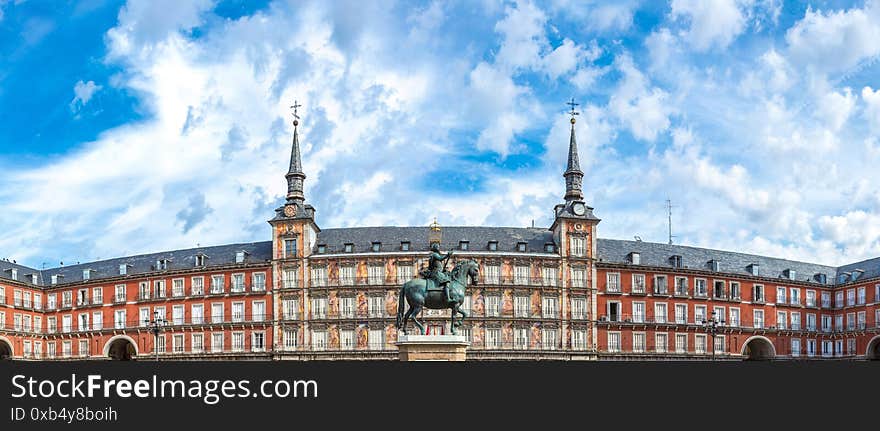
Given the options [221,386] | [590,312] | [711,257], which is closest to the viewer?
[221,386]

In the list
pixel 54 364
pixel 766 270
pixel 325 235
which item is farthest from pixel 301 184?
pixel 54 364

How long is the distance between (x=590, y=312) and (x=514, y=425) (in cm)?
6628

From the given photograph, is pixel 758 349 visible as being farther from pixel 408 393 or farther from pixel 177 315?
pixel 408 393

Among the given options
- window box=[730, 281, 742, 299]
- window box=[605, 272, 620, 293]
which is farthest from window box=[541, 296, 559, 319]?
window box=[730, 281, 742, 299]

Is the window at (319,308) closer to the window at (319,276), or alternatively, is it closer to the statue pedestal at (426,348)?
the window at (319,276)

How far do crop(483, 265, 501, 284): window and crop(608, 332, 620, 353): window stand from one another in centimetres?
1248

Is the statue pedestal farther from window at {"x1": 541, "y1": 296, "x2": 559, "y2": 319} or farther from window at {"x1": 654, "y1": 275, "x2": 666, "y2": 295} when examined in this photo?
window at {"x1": 654, "y1": 275, "x2": 666, "y2": 295}

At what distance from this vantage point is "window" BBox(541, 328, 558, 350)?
3447 inches

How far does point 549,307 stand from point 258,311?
2835cm

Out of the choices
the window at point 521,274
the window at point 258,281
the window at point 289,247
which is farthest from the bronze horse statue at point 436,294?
the window at point 258,281

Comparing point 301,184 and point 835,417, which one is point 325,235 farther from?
point 835,417

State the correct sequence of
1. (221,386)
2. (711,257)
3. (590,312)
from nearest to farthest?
(221,386) → (590,312) → (711,257)

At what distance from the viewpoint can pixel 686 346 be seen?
92250 mm

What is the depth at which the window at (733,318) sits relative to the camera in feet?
309
